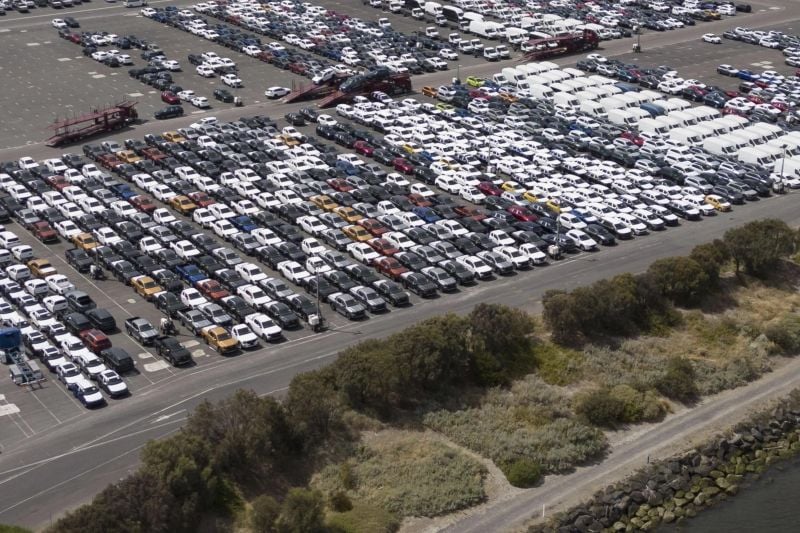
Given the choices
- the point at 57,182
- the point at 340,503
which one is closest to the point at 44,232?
the point at 57,182

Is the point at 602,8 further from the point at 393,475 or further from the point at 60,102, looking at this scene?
the point at 393,475

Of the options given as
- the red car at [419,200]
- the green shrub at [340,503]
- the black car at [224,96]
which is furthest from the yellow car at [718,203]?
the black car at [224,96]

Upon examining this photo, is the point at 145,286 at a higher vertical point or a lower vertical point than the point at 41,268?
higher

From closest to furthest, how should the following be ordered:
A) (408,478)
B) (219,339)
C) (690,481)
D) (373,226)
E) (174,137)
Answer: (408,478)
(690,481)
(219,339)
(373,226)
(174,137)

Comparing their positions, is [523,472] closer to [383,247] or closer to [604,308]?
[604,308]

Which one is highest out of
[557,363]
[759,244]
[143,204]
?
[759,244]

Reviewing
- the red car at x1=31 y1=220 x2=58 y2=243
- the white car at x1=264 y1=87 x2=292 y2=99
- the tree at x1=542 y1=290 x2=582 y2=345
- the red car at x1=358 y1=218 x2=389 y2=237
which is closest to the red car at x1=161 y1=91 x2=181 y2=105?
the white car at x1=264 y1=87 x2=292 y2=99

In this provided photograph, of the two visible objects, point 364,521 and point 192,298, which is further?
point 192,298

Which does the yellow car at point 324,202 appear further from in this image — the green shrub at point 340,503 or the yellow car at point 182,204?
the green shrub at point 340,503
